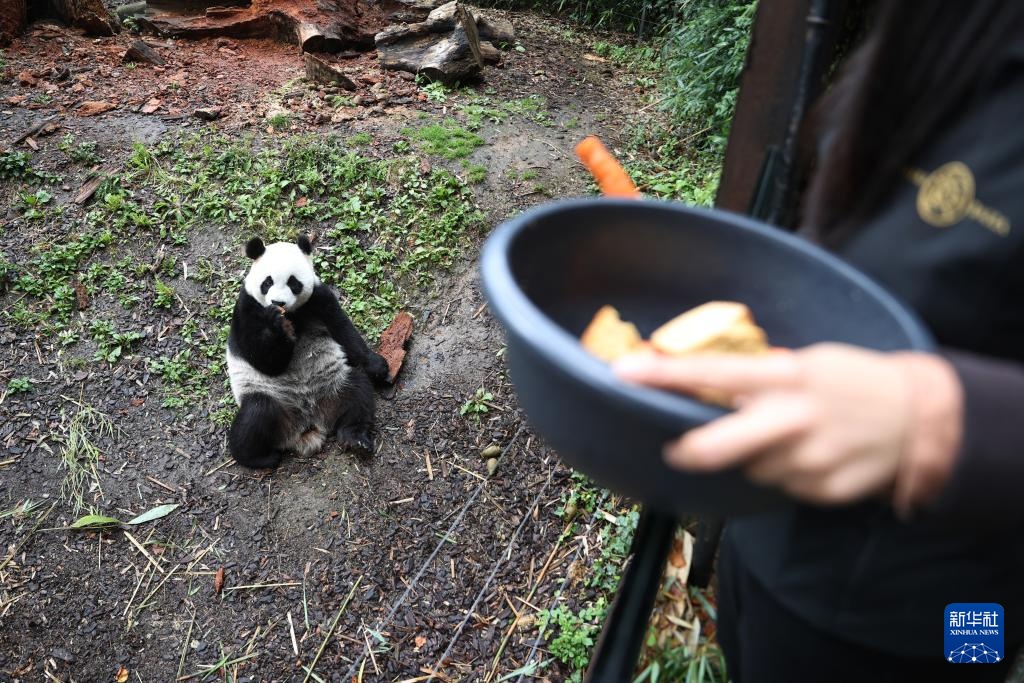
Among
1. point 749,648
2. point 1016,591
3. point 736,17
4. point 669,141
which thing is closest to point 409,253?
point 669,141

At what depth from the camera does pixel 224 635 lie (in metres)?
3.13

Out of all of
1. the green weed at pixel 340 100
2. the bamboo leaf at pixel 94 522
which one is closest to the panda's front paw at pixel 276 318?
the bamboo leaf at pixel 94 522

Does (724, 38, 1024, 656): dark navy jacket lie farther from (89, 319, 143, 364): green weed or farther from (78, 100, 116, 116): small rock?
(78, 100, 116, 116): small rock

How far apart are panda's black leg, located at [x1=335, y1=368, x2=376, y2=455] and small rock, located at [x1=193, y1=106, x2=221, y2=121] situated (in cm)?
333

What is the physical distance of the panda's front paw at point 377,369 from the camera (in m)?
3.96

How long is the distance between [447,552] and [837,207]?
2641 mm

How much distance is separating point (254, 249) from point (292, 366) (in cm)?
73

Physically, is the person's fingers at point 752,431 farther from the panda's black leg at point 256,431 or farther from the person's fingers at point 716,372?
the panda's black leg at point 256,431

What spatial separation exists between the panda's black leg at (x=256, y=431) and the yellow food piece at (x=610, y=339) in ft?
9.80

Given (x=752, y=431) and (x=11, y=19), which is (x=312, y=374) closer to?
(x=752, y=431)

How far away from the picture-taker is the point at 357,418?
3.79 m

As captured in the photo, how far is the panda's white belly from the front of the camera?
151 inches

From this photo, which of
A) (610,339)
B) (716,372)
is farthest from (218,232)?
(716,372)

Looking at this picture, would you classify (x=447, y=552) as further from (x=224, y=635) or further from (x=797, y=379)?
(x=797, y=379)
